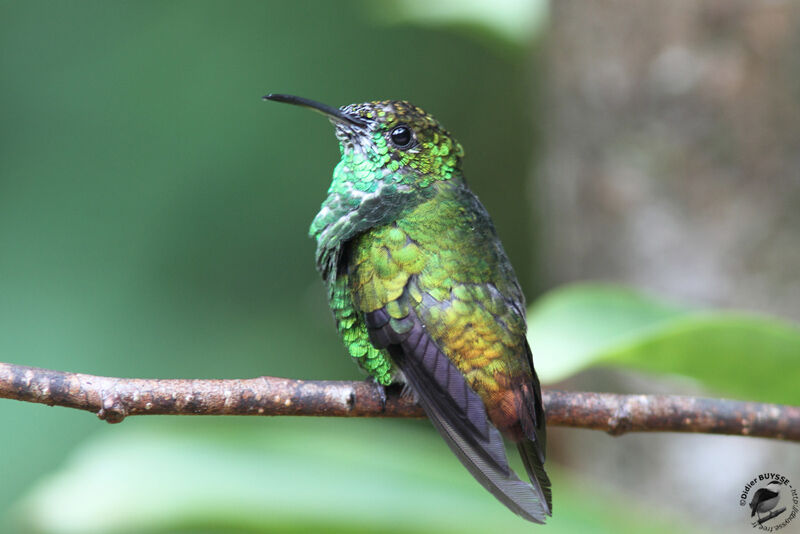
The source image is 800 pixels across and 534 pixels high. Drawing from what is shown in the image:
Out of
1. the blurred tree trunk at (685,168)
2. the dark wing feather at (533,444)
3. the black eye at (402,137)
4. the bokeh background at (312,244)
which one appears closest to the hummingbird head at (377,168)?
the black eye at (402,137)

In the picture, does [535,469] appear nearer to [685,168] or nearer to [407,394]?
[407,394]

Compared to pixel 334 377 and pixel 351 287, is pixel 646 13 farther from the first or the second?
pixel 334 377

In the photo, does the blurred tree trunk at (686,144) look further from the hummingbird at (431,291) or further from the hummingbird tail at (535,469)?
the hummingbird tail at (535,469)

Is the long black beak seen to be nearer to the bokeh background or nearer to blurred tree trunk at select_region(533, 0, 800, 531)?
the bokeh background

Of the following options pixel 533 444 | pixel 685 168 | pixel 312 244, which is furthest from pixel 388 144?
pixel 312 244

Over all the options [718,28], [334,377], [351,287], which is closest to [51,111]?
[334,377]

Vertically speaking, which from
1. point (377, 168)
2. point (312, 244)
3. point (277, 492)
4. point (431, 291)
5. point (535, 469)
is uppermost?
point (377, 168)
